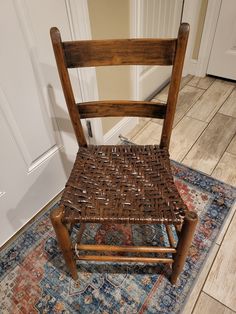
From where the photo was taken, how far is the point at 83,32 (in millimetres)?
972

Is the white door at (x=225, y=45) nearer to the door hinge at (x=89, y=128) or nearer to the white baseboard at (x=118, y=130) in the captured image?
the white baseboard at (x=118, y=130)

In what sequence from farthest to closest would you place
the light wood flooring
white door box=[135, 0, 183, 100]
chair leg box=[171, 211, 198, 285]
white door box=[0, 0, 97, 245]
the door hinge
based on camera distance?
white door box=[135, 0, 183, 100]
the door hinge
the light wood flooring
white door box=[0, 0, 97, 245]
chair leg box=[171, 211, 198, 285]

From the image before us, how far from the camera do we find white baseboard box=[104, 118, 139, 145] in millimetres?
1475

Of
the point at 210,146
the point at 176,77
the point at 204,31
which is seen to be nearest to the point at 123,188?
the point at 176,77

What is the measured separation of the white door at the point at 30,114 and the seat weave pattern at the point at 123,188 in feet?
0.87

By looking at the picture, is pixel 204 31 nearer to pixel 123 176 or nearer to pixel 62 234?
pixel 123 176

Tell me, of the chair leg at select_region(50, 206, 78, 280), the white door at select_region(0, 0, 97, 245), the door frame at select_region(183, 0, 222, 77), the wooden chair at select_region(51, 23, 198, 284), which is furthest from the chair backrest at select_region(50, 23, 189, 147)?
the door frame at select_region(183, 0, 222, 77)

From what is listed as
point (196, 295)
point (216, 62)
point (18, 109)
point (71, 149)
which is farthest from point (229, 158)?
point (18, 109)

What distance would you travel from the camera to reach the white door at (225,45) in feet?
5.88

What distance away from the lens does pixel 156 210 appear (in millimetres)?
713

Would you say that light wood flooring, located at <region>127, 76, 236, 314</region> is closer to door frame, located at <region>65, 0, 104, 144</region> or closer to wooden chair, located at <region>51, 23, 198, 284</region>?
wooden chair, located at <region>51, 23, 198, 284</region>

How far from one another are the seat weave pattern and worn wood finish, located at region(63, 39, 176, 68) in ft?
1.09

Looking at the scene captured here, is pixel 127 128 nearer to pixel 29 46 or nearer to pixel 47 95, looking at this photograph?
pixel 47 95

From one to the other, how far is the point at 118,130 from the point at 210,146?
2.00 ft
